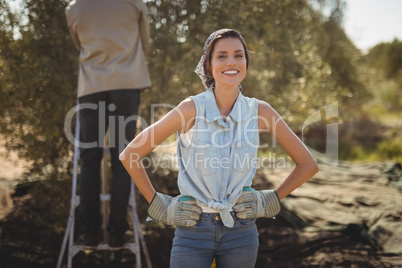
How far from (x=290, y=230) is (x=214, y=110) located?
3.21 m

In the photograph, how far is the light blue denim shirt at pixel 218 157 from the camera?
198 centimetres

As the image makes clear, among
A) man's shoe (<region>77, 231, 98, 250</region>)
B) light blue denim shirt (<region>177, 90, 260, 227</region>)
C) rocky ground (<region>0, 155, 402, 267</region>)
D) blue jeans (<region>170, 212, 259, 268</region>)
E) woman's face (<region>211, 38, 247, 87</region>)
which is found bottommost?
rocky ground (<region>0, 155, 402, 267</region>)

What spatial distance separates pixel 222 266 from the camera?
1995 mm

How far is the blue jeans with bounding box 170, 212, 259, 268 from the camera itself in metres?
1.94

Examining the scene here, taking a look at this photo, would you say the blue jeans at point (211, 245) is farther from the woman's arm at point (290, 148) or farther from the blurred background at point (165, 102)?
the blurred background at point (165, 102)

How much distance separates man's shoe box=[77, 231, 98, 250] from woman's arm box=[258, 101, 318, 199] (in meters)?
1.88

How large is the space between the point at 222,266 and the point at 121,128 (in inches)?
70.2

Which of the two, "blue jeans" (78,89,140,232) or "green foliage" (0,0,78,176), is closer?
"blue jeans" (78,89,140,232)

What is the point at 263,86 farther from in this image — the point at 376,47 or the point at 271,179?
the point at 376,47

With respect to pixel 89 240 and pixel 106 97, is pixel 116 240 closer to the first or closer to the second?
pixel 89 240

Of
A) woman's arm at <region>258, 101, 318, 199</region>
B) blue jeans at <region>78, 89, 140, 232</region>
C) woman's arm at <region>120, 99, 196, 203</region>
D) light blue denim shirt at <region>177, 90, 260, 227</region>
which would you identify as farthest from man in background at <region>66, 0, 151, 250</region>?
woman's arm at <region>258, 101, 318, 199</region>

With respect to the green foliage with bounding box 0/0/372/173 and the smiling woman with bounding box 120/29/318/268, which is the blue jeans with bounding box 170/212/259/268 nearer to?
the smiling woman with bounding box 120/29/318/268

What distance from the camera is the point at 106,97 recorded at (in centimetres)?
345

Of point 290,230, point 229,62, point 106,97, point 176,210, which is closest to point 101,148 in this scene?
point 106,97
